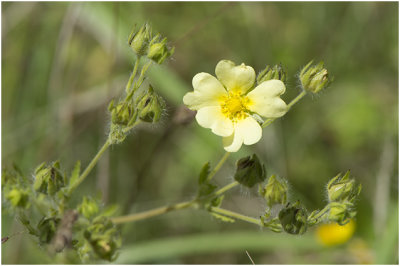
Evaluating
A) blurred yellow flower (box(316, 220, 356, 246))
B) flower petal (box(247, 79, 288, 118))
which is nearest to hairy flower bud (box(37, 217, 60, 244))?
flower petal (box(247, 79, 288, 118))

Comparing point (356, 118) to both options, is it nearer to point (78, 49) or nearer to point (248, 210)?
point (248, 210)

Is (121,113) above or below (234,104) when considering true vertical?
below

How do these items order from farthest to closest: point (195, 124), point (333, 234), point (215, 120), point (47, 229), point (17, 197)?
1. point (195, 124)
2. point (333, 234)
3. point (215, 120)
4. point (17, 197)
5. point (47, 229)

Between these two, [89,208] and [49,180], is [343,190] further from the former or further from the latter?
[49,180]

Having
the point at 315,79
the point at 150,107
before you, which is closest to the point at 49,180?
the point at 150,107

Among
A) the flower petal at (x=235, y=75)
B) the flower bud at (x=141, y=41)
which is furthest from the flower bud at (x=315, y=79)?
the flower bud at (x=141, y=41)

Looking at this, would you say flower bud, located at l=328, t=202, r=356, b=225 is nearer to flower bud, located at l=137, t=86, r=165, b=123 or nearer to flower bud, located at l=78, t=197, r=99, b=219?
Answer: flower bud, located at l=137, t=86, r=165, b=123

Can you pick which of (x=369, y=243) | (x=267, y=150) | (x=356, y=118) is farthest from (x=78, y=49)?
(x=369, y=243)

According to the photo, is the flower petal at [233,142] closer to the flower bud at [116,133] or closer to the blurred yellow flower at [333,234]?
the flower bud at [116,133]
